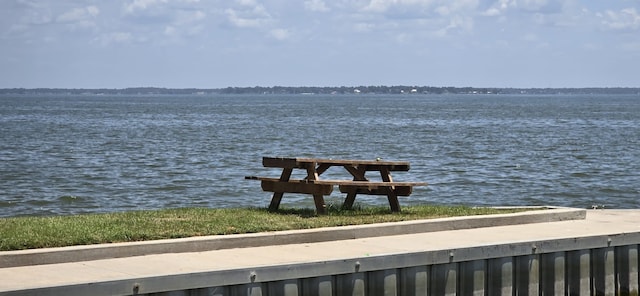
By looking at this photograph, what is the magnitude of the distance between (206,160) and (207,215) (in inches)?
1213

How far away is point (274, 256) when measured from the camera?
40.4ft

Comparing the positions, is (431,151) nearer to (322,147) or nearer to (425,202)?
(322,147)

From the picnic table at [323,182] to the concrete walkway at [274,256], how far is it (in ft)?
5.79

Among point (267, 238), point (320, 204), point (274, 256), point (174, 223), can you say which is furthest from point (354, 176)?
point (274, 256)

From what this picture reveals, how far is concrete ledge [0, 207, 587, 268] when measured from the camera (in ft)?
38.8

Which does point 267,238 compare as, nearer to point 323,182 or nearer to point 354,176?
point 323,182

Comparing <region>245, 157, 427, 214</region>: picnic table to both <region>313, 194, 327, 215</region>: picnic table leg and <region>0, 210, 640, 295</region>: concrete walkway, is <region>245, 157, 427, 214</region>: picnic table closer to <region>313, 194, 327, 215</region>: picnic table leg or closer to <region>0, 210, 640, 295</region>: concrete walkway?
<region>313, 194, 327, 215</region>: picnic table leg

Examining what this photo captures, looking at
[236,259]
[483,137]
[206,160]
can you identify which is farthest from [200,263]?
[483,137]

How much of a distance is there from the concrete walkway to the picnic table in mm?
1764

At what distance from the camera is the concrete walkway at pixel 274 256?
1048 centimetres

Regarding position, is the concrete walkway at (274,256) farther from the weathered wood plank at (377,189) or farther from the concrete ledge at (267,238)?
the weathered wood plank at (377,189)

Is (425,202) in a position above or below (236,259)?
below

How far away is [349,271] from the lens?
1169 cm

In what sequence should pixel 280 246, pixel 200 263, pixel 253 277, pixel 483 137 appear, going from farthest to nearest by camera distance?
1. pixel 483 137
2. pixel 280 246
3. pixel 200 263
4. pixel 253 277
